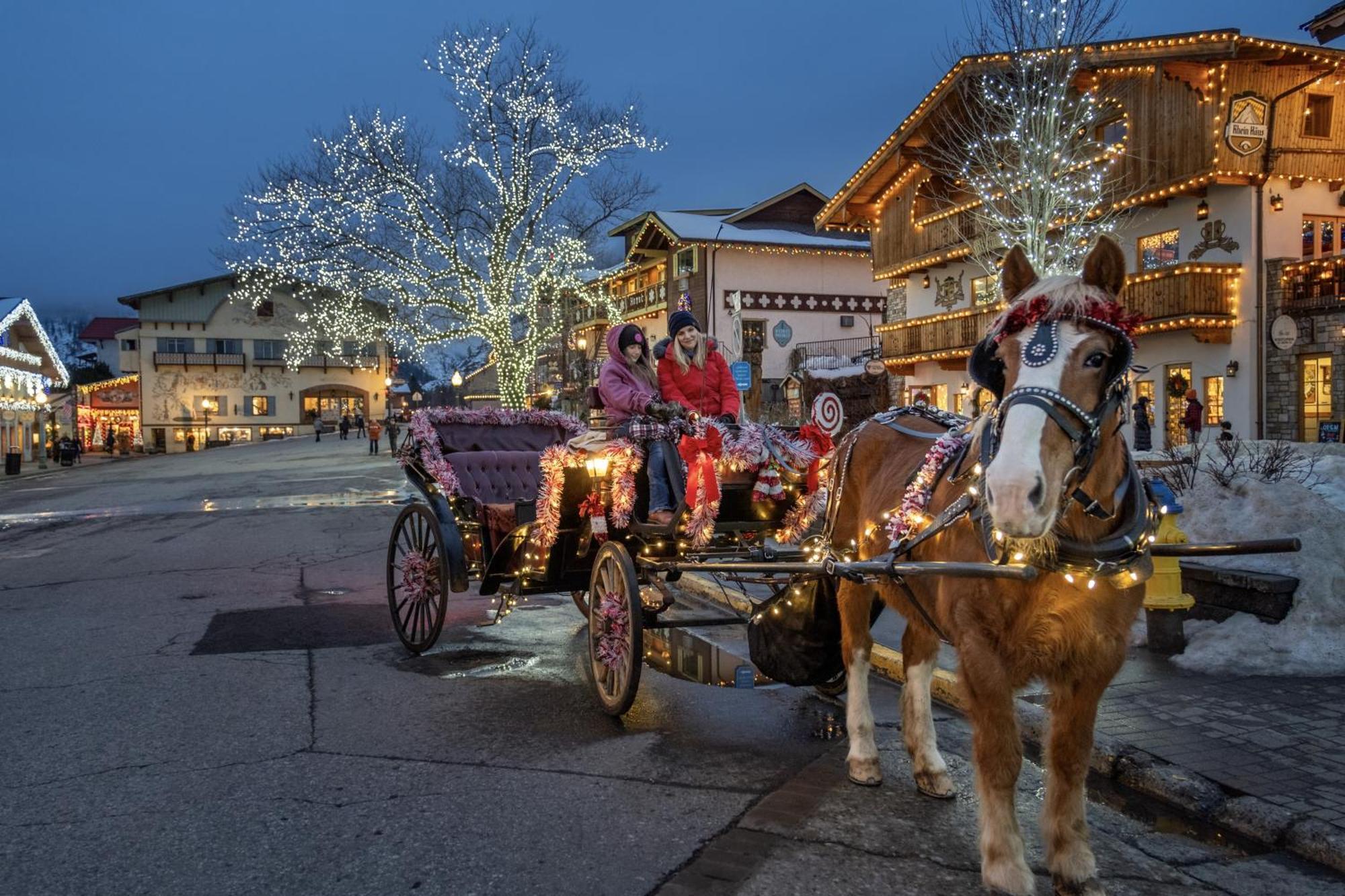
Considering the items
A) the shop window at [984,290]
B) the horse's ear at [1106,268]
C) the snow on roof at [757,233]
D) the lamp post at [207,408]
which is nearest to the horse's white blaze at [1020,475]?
the horse's ear at [1106,268]

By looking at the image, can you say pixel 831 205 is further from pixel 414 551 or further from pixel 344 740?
pixel 344 740

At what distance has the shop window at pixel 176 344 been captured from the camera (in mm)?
67625

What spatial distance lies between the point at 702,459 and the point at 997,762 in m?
2.88

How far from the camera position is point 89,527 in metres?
16.7

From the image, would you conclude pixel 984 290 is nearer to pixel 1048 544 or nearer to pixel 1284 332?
pixel 1284 332

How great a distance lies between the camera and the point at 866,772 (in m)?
4.44

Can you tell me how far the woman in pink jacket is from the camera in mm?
6051

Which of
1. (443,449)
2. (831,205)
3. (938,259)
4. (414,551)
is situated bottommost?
(414,551)

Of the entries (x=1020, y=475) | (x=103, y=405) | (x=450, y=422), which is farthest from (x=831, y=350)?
(x=103, y=405)

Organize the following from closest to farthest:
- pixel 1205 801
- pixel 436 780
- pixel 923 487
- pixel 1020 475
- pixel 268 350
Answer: pixel 1020 475 → pixel 923 487 → pixel 1205 801 → pixel 436 780 → pixel 268 350

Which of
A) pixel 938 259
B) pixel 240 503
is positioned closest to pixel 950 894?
pixel 240 503

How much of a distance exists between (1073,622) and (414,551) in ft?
17.9

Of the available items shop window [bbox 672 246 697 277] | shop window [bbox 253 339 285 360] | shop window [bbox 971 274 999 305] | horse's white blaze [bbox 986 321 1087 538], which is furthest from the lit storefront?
horse's white blaze [bbox 986 321 1087 538]

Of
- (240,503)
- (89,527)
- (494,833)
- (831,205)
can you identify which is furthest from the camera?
(831,205)
